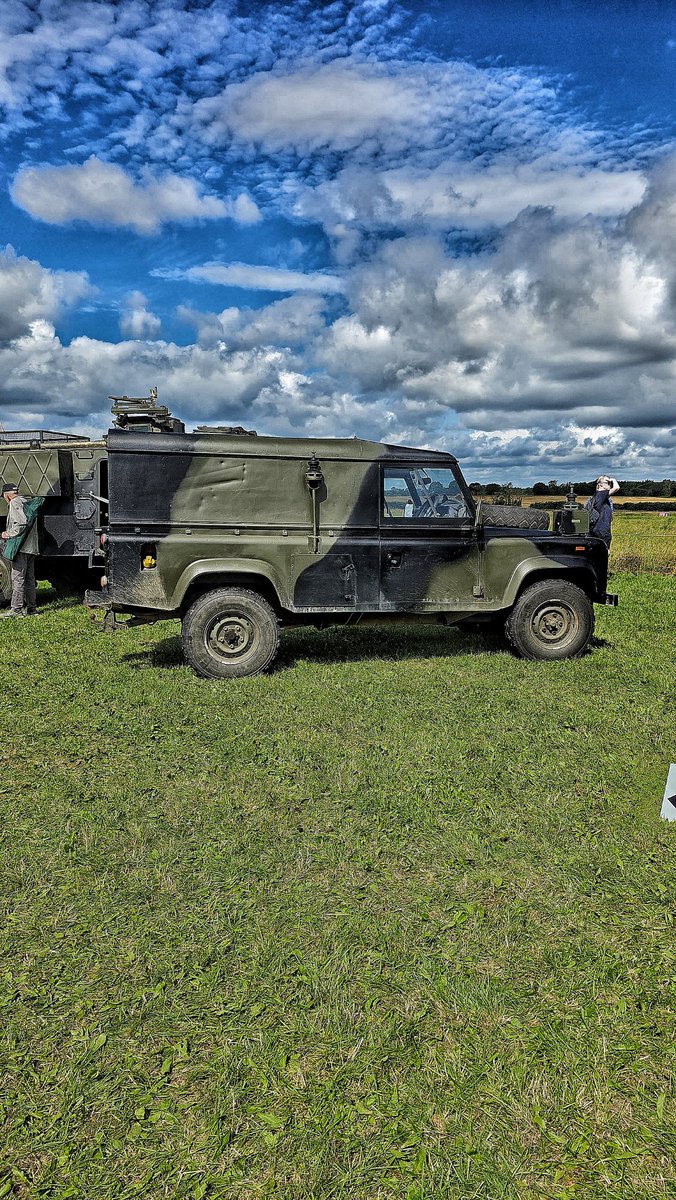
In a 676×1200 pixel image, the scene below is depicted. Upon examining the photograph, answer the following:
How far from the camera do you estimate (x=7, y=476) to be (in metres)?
11.7

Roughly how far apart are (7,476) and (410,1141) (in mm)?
11507

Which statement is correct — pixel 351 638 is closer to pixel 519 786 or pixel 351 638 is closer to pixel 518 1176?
pixel 519 786

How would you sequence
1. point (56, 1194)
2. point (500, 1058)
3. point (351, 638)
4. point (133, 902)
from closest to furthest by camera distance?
1. point (56, 1194)
2. point (500, 1058)
3. point (133, 902)
4. point (351, 638)

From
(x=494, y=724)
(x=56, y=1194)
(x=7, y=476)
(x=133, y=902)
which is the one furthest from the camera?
(x=7, y=476)

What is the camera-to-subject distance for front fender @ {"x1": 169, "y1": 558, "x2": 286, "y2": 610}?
23.0 ft

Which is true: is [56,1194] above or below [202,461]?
below

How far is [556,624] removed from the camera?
26.0 feet

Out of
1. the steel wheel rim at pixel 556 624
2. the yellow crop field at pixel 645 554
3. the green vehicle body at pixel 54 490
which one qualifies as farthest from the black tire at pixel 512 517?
the yellow crop field at pixel 645 554

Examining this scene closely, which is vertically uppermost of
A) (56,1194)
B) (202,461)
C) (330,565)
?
(202,461)

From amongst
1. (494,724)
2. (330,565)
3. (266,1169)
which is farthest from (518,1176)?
(330,565)

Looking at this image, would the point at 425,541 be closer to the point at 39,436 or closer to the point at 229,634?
the point at 229,634

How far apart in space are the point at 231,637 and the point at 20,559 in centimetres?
539

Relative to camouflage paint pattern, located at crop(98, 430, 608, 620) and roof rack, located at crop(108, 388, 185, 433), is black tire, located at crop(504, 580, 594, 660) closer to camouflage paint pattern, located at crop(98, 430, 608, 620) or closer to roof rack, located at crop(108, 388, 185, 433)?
camouflage paint pattern, located at crop(98, 430, 608, 620)

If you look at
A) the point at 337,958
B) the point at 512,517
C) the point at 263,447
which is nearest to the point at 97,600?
the point at 263,447
